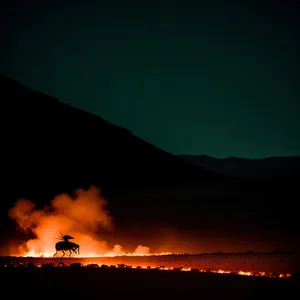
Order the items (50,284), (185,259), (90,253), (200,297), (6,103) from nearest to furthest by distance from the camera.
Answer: (200,297), (50,284), (185,259), (90,253), (6,103)

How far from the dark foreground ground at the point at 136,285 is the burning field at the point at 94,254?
130cm

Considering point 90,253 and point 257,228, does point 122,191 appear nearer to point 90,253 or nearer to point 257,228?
A: point 257,228

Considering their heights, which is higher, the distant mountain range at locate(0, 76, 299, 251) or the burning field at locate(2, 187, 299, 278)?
the distant mountain range at locate(0, 76, 299, 251)

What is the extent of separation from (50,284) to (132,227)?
1697 cm

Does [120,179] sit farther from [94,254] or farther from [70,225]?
[94,254]

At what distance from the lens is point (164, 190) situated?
40.2 meters

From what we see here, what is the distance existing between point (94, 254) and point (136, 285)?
28.0 ft

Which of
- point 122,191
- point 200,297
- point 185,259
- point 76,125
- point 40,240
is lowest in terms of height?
point 200,297

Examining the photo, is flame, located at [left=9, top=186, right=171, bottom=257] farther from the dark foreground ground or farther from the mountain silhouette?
the mountain silhouette

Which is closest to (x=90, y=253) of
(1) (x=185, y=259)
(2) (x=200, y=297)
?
(1) (x=185, y=259)

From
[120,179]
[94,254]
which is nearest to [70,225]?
[94,254]

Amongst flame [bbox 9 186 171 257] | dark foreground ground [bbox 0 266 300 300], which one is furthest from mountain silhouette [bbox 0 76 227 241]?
dark foreground ground [bbox 0 266 300 300]

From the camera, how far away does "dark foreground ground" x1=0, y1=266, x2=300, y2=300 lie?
1327cm

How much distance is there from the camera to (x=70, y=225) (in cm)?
2450
